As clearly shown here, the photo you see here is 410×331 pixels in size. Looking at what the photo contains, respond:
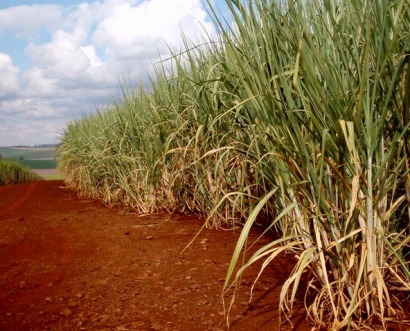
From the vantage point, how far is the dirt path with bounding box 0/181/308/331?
176 centimetres

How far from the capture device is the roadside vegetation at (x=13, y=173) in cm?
1176

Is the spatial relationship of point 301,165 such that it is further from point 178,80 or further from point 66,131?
point 66,131

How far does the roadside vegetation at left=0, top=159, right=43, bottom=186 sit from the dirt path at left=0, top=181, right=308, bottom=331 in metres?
8.91

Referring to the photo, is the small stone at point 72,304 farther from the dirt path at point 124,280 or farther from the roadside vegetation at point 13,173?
the roadside vegetation at point 13,173

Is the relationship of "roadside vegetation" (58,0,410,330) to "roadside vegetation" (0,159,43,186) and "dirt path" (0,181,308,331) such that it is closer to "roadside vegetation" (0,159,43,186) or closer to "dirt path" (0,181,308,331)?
"dirt path" (0,181,308,331)

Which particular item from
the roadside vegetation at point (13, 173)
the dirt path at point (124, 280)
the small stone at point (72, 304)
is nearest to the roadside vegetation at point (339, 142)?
the dirt path at point (124, 280)

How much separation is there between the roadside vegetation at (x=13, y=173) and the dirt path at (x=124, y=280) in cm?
891

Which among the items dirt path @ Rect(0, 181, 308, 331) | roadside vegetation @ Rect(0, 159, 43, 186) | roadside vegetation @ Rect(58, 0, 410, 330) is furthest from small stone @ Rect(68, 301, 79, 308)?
roadside vegetation @ Rect(0, 159, 43, 186)

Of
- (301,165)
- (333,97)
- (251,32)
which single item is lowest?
(301,165)

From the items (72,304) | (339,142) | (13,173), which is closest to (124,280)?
(72,304)

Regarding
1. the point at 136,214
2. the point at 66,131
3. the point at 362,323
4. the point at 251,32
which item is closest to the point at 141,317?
the point at 362,323

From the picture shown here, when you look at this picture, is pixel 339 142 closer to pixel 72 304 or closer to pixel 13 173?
pixel 72 304

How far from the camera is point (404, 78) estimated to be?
1.55 metres

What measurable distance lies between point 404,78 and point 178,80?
2.38m
